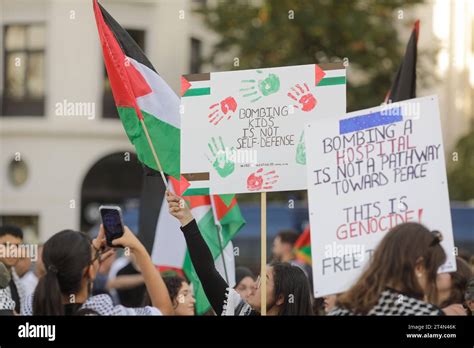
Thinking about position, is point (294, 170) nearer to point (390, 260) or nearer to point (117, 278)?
point (390, 260)

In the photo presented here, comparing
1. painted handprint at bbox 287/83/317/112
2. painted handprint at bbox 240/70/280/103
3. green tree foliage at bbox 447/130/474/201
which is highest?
green tree foliage at bbox 447/130/474/201

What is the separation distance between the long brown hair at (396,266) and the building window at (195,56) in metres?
18.4

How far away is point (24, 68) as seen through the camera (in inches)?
934

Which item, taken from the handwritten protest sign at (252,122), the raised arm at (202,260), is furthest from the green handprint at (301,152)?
the raised arm at (202,260)

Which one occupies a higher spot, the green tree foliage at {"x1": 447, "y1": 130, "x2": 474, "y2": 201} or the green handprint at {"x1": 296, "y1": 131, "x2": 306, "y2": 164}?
the green tree foliage at {"x1": 447, "y1": 130, "x2": 474, "y2": 201}

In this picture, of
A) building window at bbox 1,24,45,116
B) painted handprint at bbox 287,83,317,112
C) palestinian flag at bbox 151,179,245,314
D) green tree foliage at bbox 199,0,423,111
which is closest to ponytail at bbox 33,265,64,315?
palestinian flag at bbox 151,179,245,314

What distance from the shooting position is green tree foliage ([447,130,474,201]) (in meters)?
22.9

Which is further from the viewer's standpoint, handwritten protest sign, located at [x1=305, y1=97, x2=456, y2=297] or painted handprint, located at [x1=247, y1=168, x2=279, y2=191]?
painted handprint, located at [x1=247, y1=168, x2=279, y2=191]

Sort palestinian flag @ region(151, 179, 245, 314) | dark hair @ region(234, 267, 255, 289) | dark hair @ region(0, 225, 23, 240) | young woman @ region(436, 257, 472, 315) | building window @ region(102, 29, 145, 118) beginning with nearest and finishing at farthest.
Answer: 1. young woman @ region(436, 257, 472, 315)
2. palestinian flag @ region(151, 179, 245, 314)
3. dark hair @ region(234, 267, 255, 289)
4. dark hair @ region(0, 225, 23, 240)
5. building window @ region(102, 29, 145, 118)

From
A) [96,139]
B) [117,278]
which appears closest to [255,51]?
[96,139]

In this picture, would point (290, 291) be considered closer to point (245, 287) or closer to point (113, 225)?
point (113, 225)

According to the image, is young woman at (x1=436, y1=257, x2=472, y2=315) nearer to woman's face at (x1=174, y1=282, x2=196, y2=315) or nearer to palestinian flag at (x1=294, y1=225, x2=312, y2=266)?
woman's face at (x1=174, y1=282, x2=196, y2=315)

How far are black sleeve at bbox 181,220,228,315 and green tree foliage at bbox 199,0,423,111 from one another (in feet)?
48.2

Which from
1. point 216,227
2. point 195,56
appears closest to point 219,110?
point 216,227
